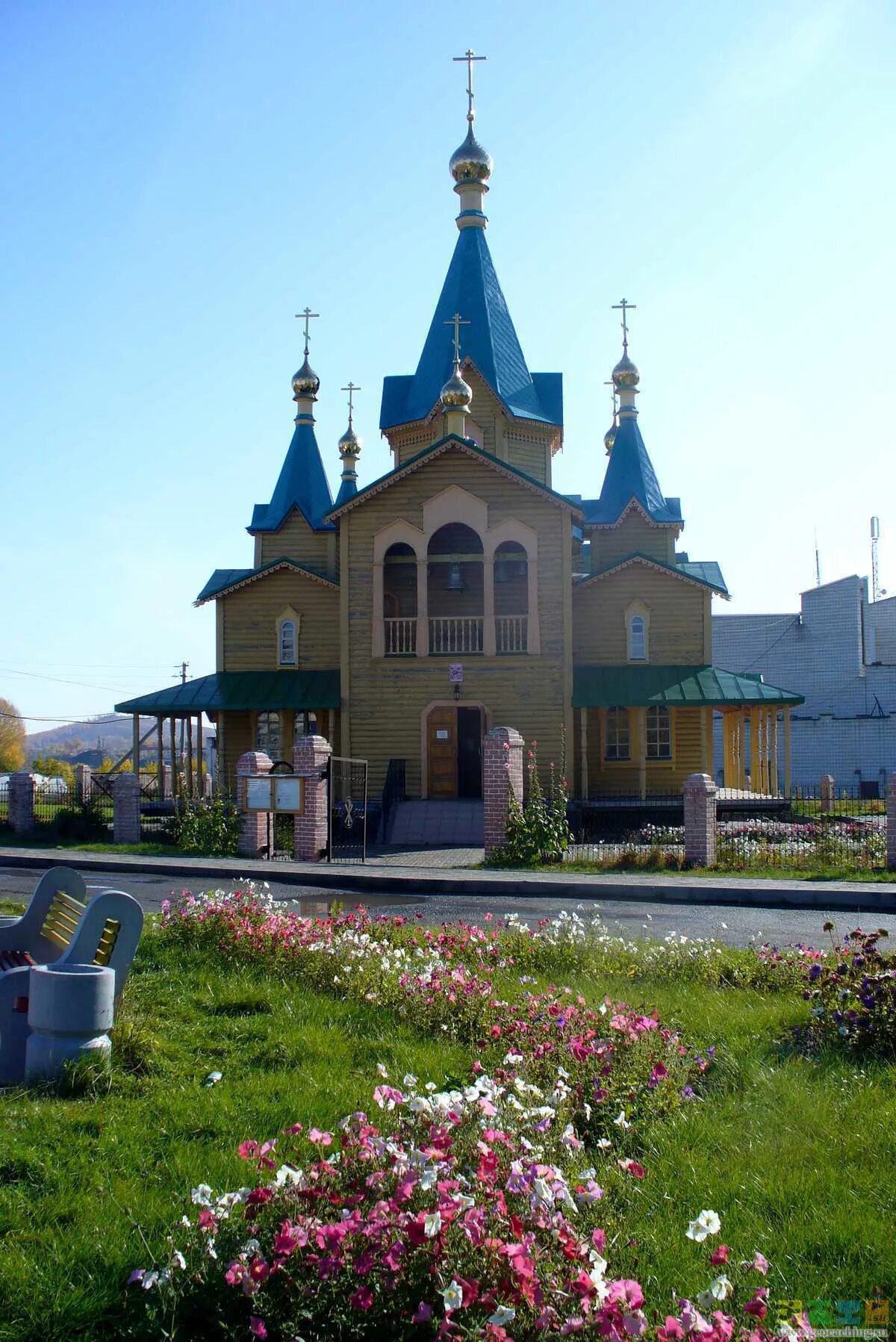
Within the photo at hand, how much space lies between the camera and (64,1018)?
16.5 feet

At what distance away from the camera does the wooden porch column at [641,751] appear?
77.7 ft

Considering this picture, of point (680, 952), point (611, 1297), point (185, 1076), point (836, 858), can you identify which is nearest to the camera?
point (611, 1297)

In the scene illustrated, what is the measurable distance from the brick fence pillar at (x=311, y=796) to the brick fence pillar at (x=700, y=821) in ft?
17.8

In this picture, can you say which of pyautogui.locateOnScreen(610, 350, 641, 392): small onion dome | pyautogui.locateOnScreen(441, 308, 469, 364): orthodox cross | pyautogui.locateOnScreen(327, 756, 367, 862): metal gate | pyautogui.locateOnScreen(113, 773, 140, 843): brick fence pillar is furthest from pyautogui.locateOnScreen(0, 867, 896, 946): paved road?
pyautogui.locateOnScreen(610, 350, 641, 392): small onion dome

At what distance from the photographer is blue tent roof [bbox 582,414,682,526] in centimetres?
2688

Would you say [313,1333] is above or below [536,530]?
below

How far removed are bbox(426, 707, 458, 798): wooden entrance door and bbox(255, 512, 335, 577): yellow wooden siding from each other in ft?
22.6

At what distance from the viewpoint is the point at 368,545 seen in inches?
949

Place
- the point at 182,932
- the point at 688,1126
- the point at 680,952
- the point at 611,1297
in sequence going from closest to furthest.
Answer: the point at 611,1297 < the point at 688,1126 < the point at 680,952 < the point at 182,932

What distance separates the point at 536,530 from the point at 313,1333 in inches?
835

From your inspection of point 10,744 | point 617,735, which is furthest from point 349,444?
point 10,744

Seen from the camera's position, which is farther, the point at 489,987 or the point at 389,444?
the point at 389,444

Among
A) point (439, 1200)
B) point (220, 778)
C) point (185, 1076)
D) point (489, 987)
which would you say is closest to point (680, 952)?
point (489, 987)

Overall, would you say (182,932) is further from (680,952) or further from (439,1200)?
(439,1200)
